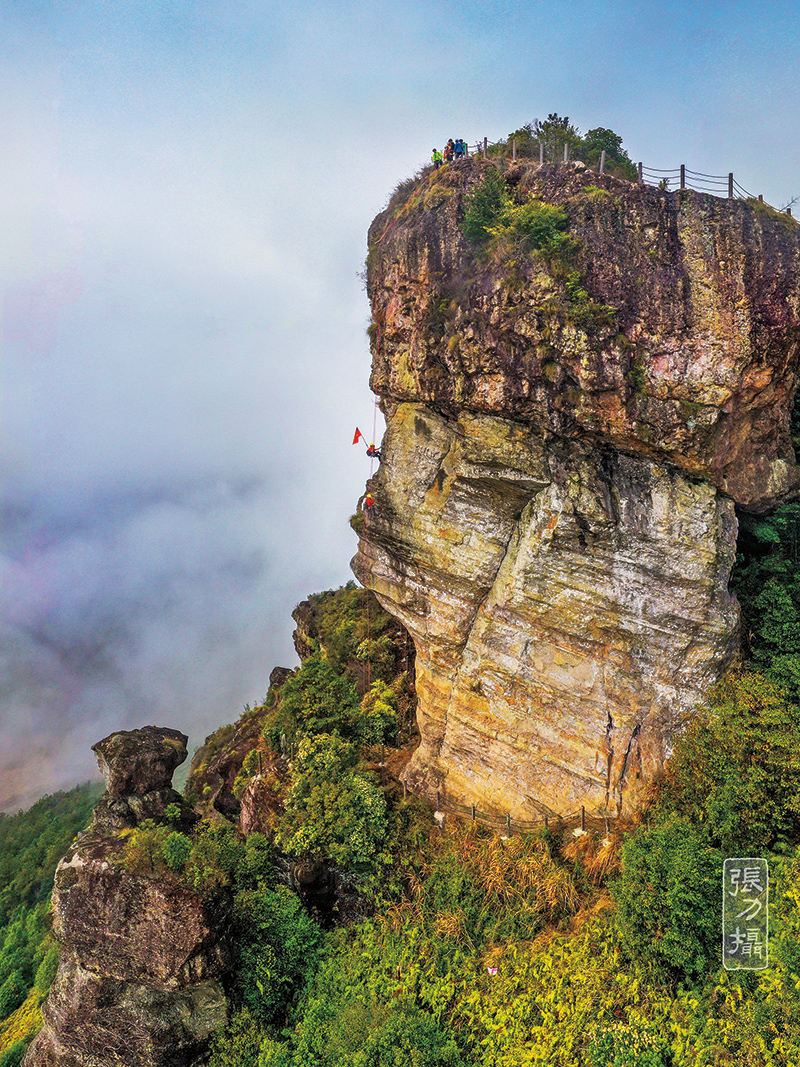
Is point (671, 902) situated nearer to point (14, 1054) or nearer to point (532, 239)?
point (532, 239)

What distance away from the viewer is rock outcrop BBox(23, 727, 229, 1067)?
1681cm

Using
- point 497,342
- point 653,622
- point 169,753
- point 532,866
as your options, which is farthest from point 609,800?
point 169,753

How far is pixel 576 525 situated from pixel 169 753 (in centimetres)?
1864

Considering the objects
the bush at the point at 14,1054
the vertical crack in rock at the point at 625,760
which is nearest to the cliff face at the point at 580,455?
the vertical crack in rock at the point at 625,760

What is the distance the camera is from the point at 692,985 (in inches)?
520

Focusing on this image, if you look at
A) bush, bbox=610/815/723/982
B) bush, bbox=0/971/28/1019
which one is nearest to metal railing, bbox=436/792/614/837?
bush, bbox=610/815/723/982

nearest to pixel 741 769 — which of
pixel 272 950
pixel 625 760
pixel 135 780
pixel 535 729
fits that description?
pixel 625 760

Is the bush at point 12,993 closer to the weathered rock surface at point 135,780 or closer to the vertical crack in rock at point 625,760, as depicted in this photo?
the weathered rock surface at point 135,780

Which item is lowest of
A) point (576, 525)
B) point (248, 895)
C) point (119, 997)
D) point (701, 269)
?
point (119, 997)

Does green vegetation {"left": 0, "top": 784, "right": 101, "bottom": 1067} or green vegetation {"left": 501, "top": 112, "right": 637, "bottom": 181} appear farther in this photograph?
green vegetation {"left": 0, "top": 784, "right": 101, "bottom": 1067}

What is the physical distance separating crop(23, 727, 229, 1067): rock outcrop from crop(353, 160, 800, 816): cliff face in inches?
375

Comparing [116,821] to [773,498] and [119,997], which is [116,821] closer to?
[119,997]

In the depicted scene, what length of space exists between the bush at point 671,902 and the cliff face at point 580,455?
3.18 m

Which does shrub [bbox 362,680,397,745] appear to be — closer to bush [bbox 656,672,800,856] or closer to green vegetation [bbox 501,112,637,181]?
bush [bbox 656,672,800,856]
